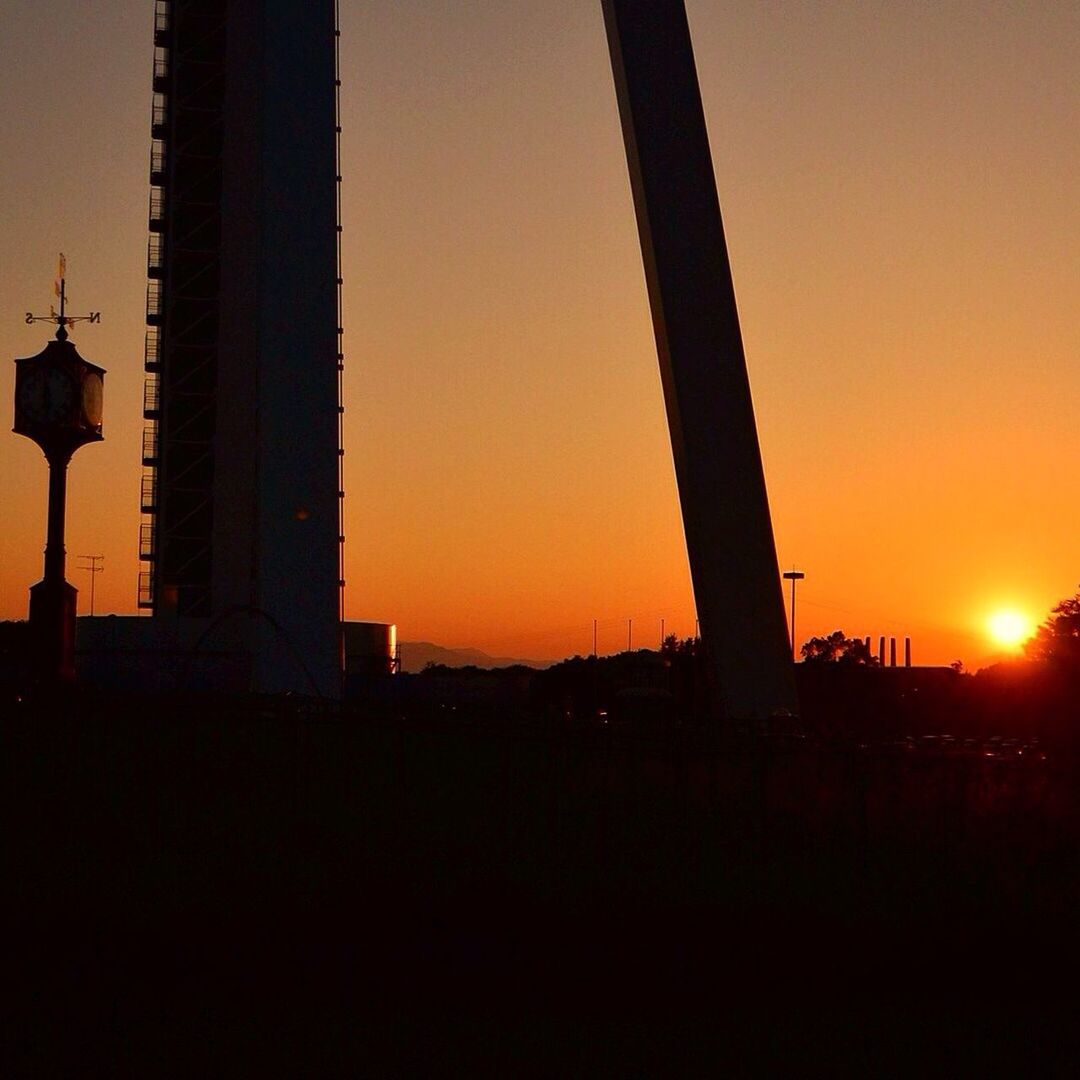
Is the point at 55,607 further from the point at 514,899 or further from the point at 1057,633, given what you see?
the point at 1057,633

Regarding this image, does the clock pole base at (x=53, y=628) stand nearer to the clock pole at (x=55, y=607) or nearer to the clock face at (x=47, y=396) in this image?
the clock pole at (x=55, y=607)

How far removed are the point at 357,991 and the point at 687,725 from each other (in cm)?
1189

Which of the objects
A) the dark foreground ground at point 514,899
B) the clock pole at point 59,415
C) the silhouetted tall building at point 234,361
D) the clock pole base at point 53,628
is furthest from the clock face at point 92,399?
the silhouetted tall building at point 234,361

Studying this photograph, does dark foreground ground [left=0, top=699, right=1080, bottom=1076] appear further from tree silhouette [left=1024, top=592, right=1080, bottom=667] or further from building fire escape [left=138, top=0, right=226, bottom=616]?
building fire escape [left=138, top=0, right=226, bottom=616]

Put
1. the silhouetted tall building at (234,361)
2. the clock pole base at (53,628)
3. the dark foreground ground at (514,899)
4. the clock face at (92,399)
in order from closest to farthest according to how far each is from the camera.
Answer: the dark foreground ground at (514,899) < the clock pole base at (53,628) < the clock face at (92,399) < the silhouetted tall building at (234,361)

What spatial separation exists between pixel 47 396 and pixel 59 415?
288 mm

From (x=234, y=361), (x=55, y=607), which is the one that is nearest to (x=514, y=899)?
(x=55, y=607)

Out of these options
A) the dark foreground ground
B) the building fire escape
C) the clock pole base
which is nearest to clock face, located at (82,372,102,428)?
the clock pole base

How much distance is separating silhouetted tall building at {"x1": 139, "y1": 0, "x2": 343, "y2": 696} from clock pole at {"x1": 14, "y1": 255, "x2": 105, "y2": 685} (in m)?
9.48

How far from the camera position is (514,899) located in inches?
367

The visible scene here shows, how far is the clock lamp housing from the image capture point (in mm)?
17750

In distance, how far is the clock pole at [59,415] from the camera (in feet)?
54.9

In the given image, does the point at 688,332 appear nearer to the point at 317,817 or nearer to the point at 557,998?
the point at 317,817

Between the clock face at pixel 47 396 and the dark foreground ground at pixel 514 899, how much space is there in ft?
12.5
